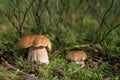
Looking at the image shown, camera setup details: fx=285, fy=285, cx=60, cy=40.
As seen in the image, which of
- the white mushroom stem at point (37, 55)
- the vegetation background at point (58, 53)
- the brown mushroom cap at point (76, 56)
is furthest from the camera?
the brown mushroom cap at point (76, 56)

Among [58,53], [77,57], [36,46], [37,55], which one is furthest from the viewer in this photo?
[58,53]

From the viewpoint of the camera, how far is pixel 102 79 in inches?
108

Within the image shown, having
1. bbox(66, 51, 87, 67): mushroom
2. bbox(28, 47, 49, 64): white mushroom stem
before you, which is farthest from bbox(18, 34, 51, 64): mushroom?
bbox(66, 51, 87, 67): mushroom

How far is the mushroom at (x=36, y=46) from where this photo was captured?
2.69 m

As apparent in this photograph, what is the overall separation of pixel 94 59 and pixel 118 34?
0.97m

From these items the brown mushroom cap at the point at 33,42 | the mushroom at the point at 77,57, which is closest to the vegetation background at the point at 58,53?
the mushroom at the point at 77,57

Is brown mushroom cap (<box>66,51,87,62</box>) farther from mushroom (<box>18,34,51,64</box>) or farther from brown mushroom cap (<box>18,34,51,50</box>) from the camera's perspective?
brown mushroom cap (<box>18,34,51,50</box>)

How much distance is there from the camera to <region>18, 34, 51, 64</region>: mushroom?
269cm

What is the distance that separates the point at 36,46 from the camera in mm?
2684

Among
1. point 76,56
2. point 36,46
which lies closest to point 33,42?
point 36,46

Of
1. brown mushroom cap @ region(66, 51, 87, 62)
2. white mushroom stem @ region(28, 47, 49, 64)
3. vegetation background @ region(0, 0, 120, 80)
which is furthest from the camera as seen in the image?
brown mushroom cap @ region(66, 51, 87, 62)

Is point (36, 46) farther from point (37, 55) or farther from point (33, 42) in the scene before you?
point (37, 55)

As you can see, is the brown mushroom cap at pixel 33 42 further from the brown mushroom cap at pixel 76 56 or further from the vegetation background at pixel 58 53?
the brown mushroom cap at pixel 76 56

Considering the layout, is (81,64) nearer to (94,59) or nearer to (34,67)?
(94,59)
